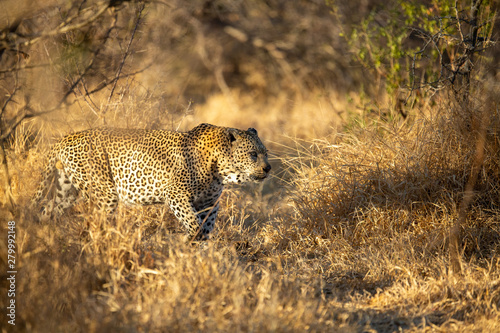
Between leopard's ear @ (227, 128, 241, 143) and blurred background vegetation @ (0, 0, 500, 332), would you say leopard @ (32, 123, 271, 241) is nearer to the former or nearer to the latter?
leopard's ear @ (227, 128, 241, 143)

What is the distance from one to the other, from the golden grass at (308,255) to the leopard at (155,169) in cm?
29

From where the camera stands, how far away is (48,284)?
429 cm

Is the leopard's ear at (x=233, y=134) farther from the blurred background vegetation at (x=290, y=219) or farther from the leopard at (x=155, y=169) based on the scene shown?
the blurred background vegetation at (x=290, y=219)

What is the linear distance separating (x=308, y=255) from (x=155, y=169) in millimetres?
2003

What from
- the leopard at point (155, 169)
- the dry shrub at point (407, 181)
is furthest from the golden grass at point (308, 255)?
the leopard at point (155, 169)

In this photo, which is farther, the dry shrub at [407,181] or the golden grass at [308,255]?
the dry shrub at [407,181]

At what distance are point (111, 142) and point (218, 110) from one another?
8.59 m

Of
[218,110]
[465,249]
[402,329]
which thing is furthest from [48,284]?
[218,110]

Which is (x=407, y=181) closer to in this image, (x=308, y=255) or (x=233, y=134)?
(x=308, y=255)

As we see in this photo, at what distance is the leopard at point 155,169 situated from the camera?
6393 millimetres

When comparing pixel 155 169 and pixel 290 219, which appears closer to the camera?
pixel 155 169

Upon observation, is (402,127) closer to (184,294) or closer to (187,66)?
(184,294)

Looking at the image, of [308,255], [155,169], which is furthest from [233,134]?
[308,255]

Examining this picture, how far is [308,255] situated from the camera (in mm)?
6367
